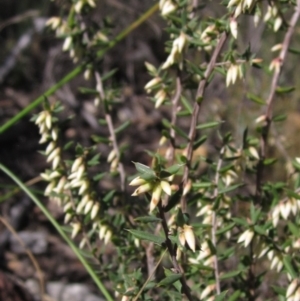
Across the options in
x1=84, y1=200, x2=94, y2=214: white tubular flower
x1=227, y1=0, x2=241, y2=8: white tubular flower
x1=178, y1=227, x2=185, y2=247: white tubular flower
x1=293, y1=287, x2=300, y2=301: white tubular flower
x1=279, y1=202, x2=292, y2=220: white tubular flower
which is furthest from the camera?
x1=84, y1=200, x2=94, y2=214: white tubular flower

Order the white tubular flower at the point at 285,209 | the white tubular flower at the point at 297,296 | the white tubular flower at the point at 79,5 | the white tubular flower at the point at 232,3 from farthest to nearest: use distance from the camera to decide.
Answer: the white tubular flower at the point at 79,5, the white tubular flower at the point at 285,209, the white tubular flower at the point at 297,296, the white tubular flower at the point at 232,3

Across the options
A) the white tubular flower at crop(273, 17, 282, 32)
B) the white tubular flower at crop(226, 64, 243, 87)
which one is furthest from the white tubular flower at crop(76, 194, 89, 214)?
the white tubular flower at crop(273, 17, 282, 32)

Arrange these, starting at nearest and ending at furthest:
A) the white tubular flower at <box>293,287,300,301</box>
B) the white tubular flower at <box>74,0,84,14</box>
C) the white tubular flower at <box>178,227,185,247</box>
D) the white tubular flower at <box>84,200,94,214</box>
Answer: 1. the white tubular flower at <box>178,227,185,247</box>
2. the white tubular flower at <box>293,287,300,301</box>
3. the white tubular flower at <box>84,200,94,214</box>
4. the white tubular flower at <box>74,0,84,14</box>

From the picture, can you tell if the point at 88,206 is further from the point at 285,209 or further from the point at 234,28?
the point at 234,28

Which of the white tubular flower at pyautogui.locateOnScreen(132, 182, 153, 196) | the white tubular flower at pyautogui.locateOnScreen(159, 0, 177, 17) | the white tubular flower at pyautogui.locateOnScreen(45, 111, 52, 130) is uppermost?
the white tubular flower at pyautogui.locateOnScreen(159, 0, 177, 17)

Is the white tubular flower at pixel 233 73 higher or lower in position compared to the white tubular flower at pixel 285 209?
higher

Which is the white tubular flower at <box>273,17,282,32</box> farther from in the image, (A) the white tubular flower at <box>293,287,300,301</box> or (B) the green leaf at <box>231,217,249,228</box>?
(A) the white tubular flower at <box>293,287,300,301</box>

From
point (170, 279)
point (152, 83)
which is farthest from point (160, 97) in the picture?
point (170, 279)

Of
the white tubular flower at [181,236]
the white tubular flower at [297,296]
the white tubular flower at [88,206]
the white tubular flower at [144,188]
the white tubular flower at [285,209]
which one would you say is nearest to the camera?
the white tubular flower at [144,188]

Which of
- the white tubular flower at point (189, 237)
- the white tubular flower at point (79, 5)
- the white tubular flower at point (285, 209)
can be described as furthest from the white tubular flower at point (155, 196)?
the white tubular flower at point (79, 5)

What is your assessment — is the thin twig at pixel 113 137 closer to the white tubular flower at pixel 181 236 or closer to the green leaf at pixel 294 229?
the green leaf at pixel 294 229
